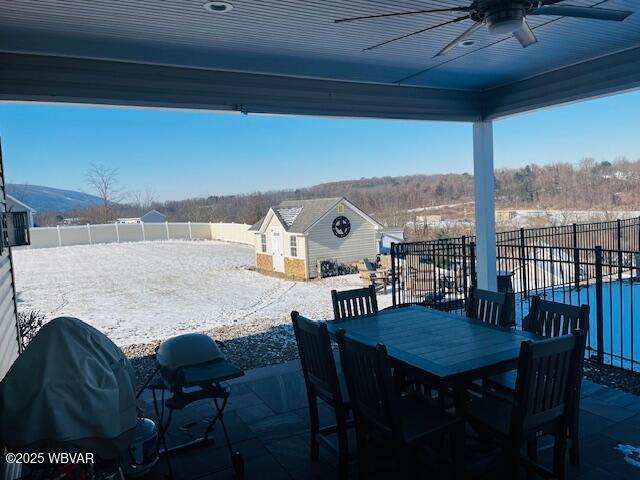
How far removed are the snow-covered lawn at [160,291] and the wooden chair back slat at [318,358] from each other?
5.05 m

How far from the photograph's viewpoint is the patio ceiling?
2.99m

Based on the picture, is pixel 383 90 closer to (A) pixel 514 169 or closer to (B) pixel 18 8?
(B) pixel 18 8

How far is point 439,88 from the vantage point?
17.5 ft

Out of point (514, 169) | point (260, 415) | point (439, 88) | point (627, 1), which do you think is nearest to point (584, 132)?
point (514, 169)

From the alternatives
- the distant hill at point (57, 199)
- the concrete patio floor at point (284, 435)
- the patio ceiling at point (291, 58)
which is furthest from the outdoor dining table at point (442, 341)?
the distant hill at point (57, 199)

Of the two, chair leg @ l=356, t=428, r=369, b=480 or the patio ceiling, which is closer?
chair leg @ l=356, t=428, r=369, b=480

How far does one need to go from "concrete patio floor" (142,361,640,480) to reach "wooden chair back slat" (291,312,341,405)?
466 millimetres

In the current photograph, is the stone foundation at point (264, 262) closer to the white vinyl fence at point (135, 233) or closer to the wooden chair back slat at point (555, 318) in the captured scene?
the white vinyl fence at point (135, 233)

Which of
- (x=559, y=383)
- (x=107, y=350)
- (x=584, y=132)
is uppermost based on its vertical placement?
(x=584, y=132)

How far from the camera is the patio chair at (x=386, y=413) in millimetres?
2166

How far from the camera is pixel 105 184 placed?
28625 millimetres

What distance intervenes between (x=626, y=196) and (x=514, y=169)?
15.5 feet

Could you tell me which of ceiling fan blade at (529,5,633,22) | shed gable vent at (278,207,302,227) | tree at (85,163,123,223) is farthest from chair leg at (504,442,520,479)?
tree at (85,163,123,223)

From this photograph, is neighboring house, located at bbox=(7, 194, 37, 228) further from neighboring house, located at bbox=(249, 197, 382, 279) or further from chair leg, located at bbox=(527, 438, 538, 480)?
neighboring house, located at bbox=(249, 197, 382, 279)
